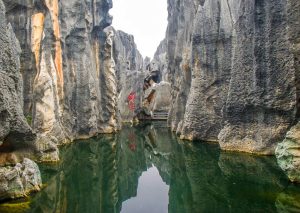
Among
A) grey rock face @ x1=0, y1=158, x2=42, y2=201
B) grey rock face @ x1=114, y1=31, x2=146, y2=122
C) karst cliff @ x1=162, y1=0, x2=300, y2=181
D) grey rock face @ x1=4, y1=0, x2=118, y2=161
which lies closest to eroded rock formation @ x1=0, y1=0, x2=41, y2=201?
grey rock face @ x1=0, y1=158, x2=42, y2=201

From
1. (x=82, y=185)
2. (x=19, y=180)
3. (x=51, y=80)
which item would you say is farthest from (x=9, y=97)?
(x=51, y=80)

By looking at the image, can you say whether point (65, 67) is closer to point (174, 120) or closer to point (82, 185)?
point (174, 120)

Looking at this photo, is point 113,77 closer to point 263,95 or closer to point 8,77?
point 263,95

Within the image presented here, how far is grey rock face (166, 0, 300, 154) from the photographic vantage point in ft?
38.8

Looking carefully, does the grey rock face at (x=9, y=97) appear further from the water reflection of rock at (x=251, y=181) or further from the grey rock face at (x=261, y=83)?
the grey rock face at (x=261, y=83)

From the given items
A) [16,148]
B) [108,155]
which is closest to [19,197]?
[16,148]

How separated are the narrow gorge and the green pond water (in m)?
0.04

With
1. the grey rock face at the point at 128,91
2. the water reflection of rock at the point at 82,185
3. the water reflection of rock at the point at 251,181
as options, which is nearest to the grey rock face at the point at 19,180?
the water reflection of rock at the point at 82,185

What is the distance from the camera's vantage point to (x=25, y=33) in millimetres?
17656

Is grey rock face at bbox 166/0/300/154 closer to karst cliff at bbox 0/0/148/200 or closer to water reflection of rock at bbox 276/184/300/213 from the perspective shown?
water reflection of rock at bbox 276/184/300/213

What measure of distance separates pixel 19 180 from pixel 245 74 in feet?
29.6

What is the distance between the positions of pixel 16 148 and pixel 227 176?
231 inches

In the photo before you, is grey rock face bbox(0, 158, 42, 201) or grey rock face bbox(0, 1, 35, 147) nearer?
grey rock face bbox(0, 158, 42, 201)

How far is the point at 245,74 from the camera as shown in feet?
44.8
